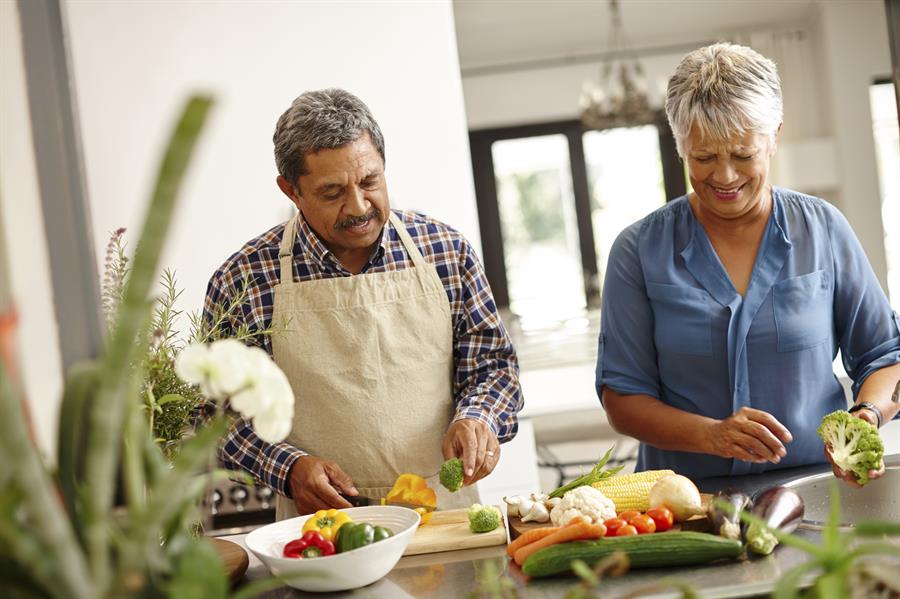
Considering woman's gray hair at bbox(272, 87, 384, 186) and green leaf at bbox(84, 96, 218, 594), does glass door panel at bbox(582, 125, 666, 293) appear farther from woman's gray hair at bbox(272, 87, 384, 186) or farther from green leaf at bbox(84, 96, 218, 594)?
green leaf at bbox(84, 96, 218, 594)

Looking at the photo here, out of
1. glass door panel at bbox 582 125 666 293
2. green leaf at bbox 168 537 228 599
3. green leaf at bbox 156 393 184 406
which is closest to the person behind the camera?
green leaf at bbox 168 537 228 599

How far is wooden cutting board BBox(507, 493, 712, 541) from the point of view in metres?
1.53

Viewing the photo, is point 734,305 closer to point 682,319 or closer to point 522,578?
point 682,319

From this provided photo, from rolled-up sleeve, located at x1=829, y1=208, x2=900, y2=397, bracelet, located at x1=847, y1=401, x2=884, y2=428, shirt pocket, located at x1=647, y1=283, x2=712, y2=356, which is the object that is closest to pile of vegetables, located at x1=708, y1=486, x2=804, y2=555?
bracelet, located at x1=847, y1=401, x2=884, y2=428

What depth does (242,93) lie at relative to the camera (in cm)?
326

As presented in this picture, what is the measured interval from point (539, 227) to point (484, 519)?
7290 millimetres

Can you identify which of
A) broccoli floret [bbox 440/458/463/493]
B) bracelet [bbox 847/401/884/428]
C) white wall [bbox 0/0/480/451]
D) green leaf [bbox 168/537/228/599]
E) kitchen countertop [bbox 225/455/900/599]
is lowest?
kitchen countertop [bbox 225/455/900/599]

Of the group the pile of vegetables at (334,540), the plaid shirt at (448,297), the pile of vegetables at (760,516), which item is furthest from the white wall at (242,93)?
the pile of vegetables at (760,516)

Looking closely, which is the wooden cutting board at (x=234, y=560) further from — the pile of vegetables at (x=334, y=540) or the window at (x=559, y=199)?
the window at (x=559, y=199)

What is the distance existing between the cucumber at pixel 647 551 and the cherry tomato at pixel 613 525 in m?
0.05

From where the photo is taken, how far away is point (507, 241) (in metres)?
8.88

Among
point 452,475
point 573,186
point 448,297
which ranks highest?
point 573,186

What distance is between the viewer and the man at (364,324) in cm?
199

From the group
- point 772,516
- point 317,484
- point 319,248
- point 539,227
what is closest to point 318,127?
point 319,248
